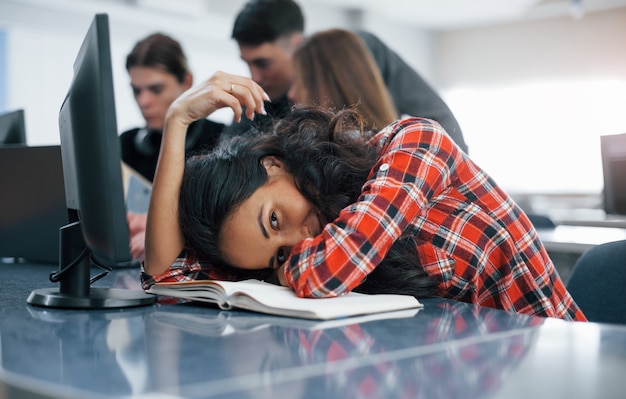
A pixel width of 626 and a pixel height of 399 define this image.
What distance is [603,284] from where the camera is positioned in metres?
1.29

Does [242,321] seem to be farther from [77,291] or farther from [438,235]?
[438,235]

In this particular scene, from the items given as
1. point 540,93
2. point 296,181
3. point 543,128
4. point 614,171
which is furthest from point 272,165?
point 540,93

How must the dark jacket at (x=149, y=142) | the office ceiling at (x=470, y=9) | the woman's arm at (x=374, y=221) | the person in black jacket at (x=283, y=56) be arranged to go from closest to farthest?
the woman's arm at (x=374, y=221) → the person in black jacket at (x=283, y=56) → the dark jacket at (x=149, y=142) → the office ceiling at (x=470, y=9)

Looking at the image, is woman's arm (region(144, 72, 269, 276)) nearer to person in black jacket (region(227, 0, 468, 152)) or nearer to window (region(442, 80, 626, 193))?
person in black jacket (region(227, 0, 468, 152))

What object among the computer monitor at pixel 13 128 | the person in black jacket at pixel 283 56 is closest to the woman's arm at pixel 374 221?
the person in black jacket at pixel 283 56

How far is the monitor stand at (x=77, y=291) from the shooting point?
3.42 feet

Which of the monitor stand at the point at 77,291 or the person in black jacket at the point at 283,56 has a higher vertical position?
the person in black jacket at the point at 283,56

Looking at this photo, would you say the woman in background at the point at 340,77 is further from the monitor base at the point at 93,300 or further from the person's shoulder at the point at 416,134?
the monitor base at the point at 93,300

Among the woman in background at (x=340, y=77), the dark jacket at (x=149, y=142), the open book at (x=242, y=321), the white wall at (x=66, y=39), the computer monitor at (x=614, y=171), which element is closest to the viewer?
the open book at (x=242, y=321)

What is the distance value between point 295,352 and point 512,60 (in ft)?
30.0

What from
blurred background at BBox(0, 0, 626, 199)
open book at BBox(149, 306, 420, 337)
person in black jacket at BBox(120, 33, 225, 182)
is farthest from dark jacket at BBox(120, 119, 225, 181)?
blurred background at BBox(0, 0, 626, 199)

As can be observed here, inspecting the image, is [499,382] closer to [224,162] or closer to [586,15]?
[224,162]

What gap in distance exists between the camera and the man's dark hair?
2674 millimetres

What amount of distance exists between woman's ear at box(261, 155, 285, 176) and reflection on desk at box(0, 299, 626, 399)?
0.31 meters
